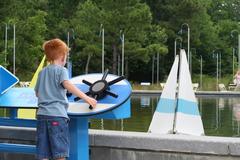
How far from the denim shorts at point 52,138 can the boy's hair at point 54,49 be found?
0.57m

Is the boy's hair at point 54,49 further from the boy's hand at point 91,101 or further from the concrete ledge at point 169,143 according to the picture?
the concrete ledge at point 169,143

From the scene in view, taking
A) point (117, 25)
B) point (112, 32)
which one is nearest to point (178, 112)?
point (117, 25)

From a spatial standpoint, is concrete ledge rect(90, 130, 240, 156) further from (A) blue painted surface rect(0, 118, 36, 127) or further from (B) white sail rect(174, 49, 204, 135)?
(B) white sail rect(174, 49, 204, 135)

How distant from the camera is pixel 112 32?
46.0 meters

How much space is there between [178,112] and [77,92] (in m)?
3.41

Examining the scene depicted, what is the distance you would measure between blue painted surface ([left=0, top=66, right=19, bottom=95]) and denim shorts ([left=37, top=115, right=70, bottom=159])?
4.03 ft

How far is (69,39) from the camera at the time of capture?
166 feet

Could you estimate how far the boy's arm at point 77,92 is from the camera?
16.6ft

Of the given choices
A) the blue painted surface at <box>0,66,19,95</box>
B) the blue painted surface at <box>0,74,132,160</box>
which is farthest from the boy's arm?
the blue painted surface at <box>0,66,19,95</box>

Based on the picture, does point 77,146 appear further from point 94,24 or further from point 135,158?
point 94,24

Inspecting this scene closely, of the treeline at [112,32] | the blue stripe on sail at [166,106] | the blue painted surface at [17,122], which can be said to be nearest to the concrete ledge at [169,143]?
the blue painted surface at [17,122]

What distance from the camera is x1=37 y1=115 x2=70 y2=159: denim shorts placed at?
5004 mm

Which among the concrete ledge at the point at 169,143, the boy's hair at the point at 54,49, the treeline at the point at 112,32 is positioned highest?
the treeline at the point at 112,32

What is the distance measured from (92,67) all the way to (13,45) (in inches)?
554
